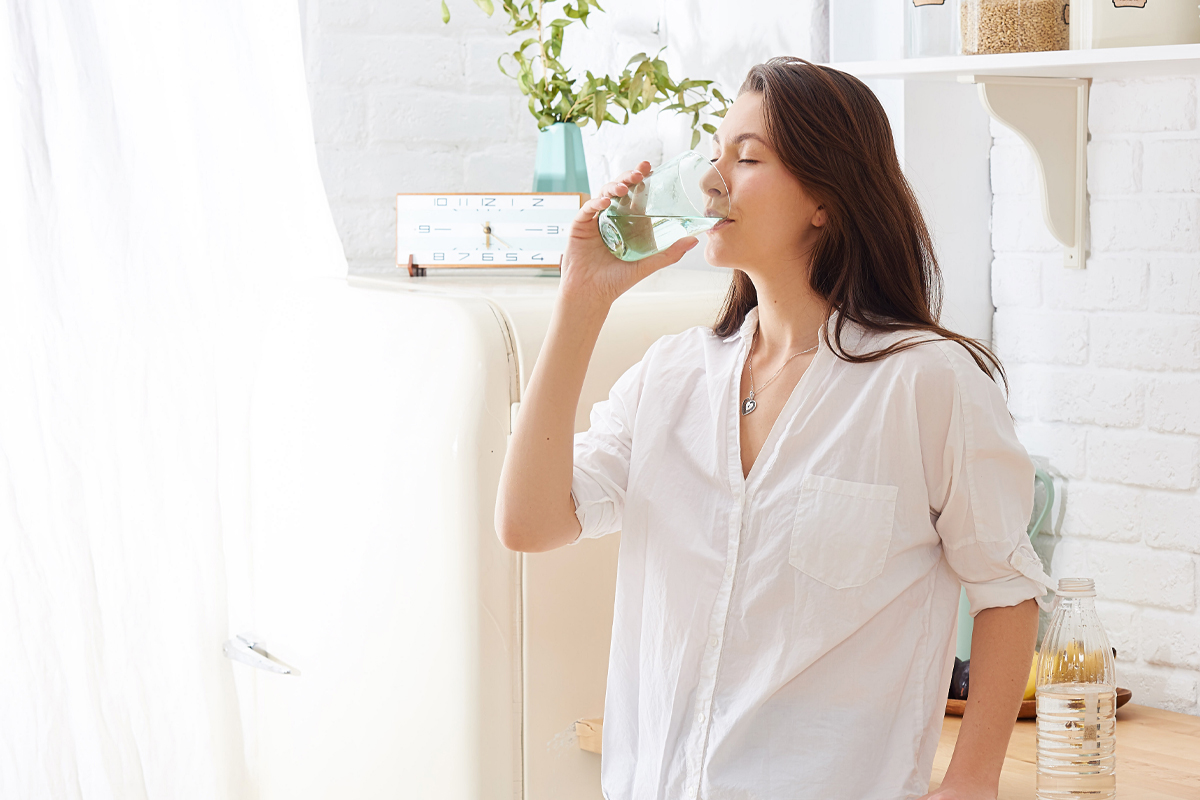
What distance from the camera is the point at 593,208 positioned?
1.03 metres

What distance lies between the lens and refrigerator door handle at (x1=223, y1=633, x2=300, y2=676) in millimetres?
1568

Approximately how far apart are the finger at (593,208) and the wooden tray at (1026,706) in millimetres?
704

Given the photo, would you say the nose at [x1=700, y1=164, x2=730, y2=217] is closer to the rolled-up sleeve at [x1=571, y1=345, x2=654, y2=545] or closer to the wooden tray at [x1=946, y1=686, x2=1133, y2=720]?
the rolled-up sleeve at [x1=571, y1=345, x2=654, y2=545]

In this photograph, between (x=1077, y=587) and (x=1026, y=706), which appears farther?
(x=1026, y=706)

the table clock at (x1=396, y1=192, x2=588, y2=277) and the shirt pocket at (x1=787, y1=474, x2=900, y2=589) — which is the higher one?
the table clock at (x1=396, y1=192, x2=588, y2=277)

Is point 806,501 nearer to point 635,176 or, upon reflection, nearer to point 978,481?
point 978,481

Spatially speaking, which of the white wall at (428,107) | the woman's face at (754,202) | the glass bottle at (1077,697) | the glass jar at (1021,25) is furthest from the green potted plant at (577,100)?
the glass bottle at (1077,697)

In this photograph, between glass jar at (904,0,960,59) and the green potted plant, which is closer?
glass jar at (904,0,960,59)

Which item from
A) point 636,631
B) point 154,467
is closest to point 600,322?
point 636,631

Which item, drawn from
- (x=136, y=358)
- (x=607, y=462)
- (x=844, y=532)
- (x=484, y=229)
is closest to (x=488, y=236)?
(x=484, y=229)

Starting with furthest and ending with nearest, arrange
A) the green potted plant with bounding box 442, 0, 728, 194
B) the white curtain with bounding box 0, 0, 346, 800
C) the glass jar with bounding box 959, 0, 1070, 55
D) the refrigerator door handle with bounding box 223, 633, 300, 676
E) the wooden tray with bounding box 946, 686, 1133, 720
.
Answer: the green potted plant with bounding box 442, 0, 728, 194, the refrigerator door handle with bounding box 223, 633, 300, 676, the white curtain with bounding box 0, 0, 346, 800, the wooden tray with bounding box 946, 686, 1133, 720, the glass jar with bounding box 959, 0, 1070, 55

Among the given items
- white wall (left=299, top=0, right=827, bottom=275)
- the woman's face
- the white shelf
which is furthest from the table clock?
the woman's face

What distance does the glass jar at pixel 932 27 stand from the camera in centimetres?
129

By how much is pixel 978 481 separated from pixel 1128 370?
58cm
